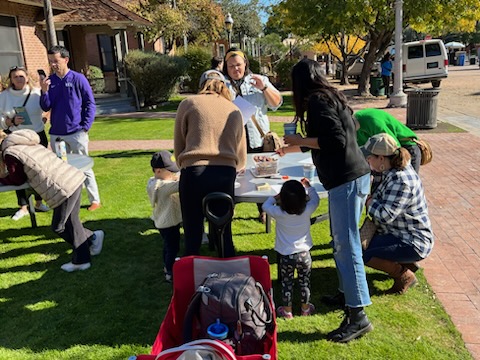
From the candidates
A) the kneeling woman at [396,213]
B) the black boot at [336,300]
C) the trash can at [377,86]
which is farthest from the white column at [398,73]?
the black boot at [336,300]

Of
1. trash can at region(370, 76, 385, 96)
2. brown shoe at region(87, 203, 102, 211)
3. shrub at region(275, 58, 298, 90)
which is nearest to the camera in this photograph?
brown shoe at region(87, 203, 102, 211)

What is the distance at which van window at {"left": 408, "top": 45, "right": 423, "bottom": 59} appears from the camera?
20438 millimetres

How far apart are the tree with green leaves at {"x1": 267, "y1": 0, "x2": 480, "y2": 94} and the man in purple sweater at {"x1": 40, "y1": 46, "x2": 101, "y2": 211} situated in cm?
1242

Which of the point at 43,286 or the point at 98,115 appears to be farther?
the point at 98,115

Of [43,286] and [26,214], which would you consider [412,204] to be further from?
[26,214]

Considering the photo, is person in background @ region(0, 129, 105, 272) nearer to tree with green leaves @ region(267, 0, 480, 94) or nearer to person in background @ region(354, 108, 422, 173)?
person in background @ region(354, 108, 422, 173)

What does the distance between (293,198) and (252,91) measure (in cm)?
205

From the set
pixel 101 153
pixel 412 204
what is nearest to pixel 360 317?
pixel 412 204

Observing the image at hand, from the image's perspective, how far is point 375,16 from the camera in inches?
632

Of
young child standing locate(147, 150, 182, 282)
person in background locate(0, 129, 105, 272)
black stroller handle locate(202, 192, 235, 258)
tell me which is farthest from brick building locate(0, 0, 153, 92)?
black stroller handle locate(202, 192, 235, 258)

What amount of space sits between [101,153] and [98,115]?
749 cm

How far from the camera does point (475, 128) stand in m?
11.3

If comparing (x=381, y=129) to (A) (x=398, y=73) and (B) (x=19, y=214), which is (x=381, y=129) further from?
(A) (x=398, y=73)

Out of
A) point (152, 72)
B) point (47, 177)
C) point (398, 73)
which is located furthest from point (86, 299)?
point (152, 72)
